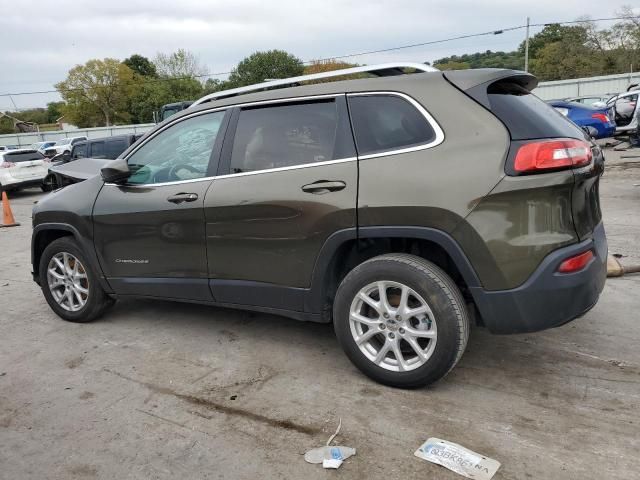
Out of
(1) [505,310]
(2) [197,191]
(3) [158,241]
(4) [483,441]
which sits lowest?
(4) [483,441]

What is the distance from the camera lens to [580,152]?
3021mm

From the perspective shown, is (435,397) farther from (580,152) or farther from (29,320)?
(29,320)

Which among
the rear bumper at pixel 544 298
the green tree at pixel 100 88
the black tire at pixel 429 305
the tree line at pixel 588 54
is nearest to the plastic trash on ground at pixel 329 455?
the black tire at pixel 429 305

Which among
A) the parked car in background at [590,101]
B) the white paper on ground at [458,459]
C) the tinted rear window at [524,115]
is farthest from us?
the parked car in background at [590,101]

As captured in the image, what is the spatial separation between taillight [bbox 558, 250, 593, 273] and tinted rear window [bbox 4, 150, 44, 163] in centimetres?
1751

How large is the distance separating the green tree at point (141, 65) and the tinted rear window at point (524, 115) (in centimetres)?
8810

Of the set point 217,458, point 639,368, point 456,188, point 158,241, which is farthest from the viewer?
point 158,241

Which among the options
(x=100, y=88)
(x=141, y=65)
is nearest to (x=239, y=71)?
(x=100, y=88)

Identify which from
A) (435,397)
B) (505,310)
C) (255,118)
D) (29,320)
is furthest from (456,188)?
(29,320)

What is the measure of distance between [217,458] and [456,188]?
1.86 meters

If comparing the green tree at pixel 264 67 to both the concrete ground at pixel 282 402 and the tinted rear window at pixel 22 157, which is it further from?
the concrete ground at pixel 282 402

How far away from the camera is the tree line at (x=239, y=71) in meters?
50.6

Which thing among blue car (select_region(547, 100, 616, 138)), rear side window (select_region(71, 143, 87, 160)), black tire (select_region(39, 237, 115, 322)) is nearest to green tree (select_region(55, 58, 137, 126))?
rear side window (select_region(71, 143, 87, 160))

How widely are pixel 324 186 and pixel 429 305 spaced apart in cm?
94
